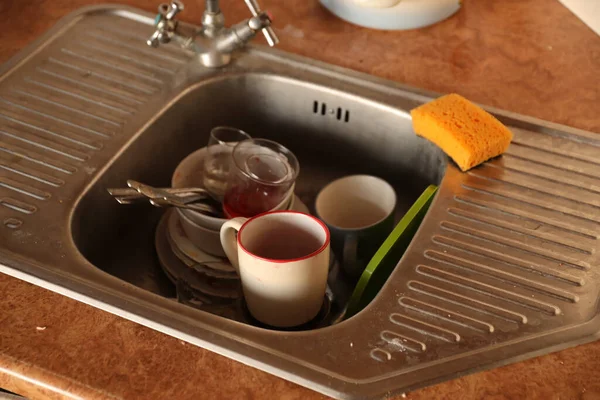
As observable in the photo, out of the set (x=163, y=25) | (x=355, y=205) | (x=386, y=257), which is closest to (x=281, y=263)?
(x=386, y=257)

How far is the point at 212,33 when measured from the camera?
0.96 metres

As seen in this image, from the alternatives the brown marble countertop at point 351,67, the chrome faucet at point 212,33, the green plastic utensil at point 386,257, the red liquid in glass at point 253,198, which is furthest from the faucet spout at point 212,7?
the green plastic utensil at point 386,257

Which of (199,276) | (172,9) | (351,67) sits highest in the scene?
(172,9)

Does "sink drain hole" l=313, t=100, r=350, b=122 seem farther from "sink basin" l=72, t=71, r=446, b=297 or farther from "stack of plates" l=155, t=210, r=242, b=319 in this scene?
"stack of plates" l=155, t=210, r=242, b=319

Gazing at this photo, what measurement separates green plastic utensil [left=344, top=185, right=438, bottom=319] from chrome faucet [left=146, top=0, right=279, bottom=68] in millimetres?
277

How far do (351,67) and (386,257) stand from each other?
0.33 m

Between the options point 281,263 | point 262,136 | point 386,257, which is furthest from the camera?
point 262,136

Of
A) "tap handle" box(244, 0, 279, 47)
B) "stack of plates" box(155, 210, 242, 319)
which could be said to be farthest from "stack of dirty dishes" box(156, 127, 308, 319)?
"tap handle" box(244, 0, 279, 47)

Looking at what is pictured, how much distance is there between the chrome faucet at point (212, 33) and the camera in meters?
0.88

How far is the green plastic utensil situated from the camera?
780 millimetres

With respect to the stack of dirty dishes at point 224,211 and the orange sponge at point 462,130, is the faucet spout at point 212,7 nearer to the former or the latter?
the stack of dirty dishes at point 224,211

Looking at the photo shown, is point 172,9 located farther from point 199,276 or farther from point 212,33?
point 199,276

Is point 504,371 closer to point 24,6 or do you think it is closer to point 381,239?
point 381,239

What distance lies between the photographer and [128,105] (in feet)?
3.08
